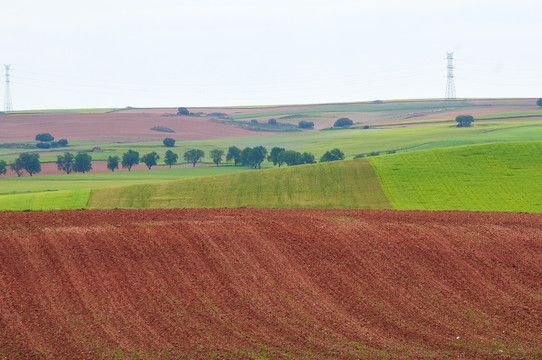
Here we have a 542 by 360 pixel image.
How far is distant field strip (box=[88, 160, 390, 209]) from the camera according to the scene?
1929 inches

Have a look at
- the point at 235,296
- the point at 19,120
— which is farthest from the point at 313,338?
the point at 19,120

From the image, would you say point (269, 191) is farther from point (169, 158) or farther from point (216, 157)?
point (169, 158)

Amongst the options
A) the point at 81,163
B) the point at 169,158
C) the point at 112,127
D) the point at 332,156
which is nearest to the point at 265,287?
the point at 332,156

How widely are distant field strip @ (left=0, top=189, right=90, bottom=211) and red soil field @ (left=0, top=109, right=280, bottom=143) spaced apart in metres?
103

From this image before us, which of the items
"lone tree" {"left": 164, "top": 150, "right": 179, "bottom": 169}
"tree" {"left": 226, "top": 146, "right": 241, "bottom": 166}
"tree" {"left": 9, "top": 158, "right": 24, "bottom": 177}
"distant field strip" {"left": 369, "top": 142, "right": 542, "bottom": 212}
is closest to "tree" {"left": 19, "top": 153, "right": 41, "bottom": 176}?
"tree" {"left": 9, "top": 158, "right": 24, "bottom": 177}

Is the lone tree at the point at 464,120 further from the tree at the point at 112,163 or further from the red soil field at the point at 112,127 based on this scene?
the tree at the point at 112,163

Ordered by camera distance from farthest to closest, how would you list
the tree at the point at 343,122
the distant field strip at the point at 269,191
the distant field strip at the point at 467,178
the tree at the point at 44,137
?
the tree at the point at 343,122, the tree at the point at 44,137, the distant field strip at the point at 269,191, the distant field strip at the point at 467,178

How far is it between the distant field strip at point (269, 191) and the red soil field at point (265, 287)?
17.1 meters

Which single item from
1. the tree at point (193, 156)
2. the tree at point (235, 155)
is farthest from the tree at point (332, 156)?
the tree at point (193, 156)

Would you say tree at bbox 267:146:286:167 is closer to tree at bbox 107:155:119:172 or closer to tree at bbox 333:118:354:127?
tree at bbox 107:155:119:172

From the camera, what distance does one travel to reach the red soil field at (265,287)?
1942cm

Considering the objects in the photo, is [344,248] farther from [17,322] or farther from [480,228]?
[17,322]

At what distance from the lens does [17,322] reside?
66.2ft

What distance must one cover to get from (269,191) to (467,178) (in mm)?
16253
